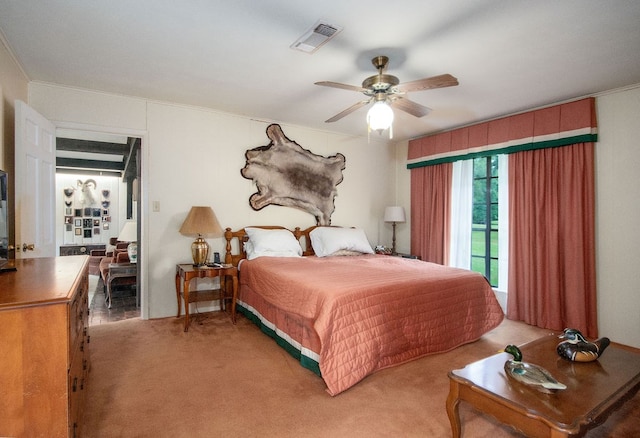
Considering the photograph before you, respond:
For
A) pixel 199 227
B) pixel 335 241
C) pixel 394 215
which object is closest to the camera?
pixel 199 227

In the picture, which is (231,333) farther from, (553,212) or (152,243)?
(553,212)

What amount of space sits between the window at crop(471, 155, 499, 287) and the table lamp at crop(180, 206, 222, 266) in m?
3.29

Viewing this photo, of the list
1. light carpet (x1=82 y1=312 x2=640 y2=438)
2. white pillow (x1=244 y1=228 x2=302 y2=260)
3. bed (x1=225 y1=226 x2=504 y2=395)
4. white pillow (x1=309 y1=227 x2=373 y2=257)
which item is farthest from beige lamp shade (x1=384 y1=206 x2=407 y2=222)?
light carpet (x1=82 y1=312 x2=640 y2=438)

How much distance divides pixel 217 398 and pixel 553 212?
3.63 metres

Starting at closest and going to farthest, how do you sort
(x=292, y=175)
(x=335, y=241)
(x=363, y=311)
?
(x=363, y=311), (x=335, y=241), (x=292, y=175)

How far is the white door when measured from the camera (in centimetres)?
252

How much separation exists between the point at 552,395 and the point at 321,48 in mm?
2455

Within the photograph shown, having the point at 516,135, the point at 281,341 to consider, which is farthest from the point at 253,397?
the point at 516,135

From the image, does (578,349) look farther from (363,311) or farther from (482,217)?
(482,217)

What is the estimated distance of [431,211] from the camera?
15.8 ft

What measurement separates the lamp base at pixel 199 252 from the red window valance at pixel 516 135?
3.24 meters

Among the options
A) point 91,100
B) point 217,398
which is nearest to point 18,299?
point 217,398

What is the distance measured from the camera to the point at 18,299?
1209 mm

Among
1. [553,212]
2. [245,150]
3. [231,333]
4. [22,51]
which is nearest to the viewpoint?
[22,51]
